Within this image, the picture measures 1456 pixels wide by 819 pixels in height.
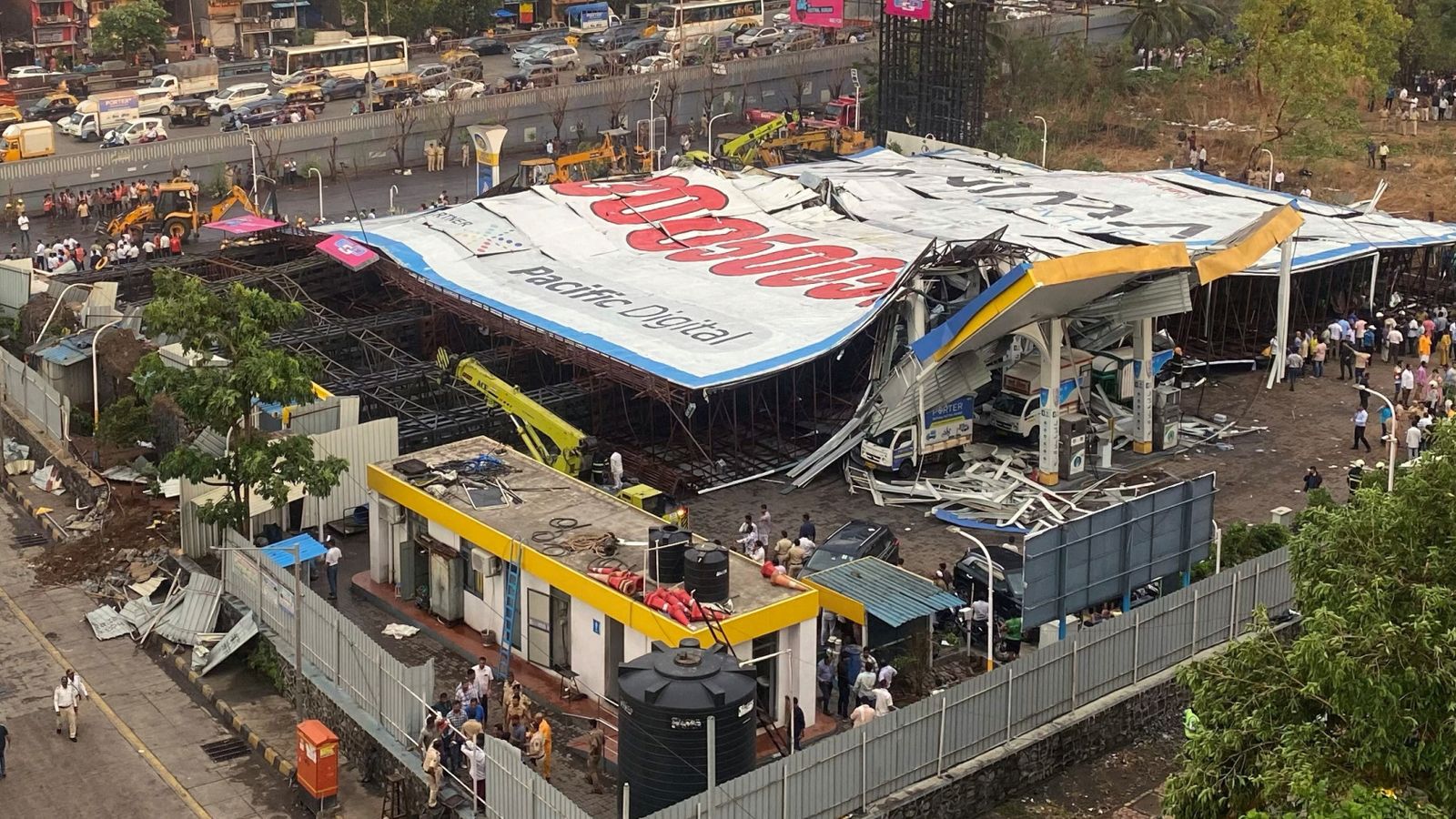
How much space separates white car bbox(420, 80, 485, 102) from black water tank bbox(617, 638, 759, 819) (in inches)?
2286

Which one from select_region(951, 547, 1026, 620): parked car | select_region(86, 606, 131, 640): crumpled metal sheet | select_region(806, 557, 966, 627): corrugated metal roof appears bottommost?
select_region(86, 606, 131, 640): crumpled metal sheet

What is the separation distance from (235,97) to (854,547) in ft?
184

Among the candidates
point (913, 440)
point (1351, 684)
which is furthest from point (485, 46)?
point (1351, 684)

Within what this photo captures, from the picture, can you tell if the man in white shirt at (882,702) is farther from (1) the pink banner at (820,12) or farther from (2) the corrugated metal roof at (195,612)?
(1) the pink banner at (820,12)

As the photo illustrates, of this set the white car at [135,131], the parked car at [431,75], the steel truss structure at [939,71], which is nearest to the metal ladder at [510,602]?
the steel truss structure at [939,71]

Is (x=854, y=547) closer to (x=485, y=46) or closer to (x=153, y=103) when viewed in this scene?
(x=153, y=103)

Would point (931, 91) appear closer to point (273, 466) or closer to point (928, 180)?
point (928, 180)

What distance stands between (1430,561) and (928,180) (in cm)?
3732

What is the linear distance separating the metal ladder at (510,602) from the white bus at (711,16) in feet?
231

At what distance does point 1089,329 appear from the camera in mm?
42562

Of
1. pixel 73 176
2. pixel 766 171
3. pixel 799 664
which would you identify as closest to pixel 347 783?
pixel 799 664

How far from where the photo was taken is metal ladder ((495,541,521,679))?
3156 cm

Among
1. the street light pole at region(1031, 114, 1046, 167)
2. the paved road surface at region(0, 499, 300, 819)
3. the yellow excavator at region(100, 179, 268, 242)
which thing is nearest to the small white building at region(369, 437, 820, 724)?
the paved road surface at region(0, 499, 300, 819)

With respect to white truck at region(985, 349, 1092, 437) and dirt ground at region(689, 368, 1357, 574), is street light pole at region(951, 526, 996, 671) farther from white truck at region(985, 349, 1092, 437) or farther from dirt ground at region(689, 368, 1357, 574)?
white truck at region(985, 349, 1092, 437)
